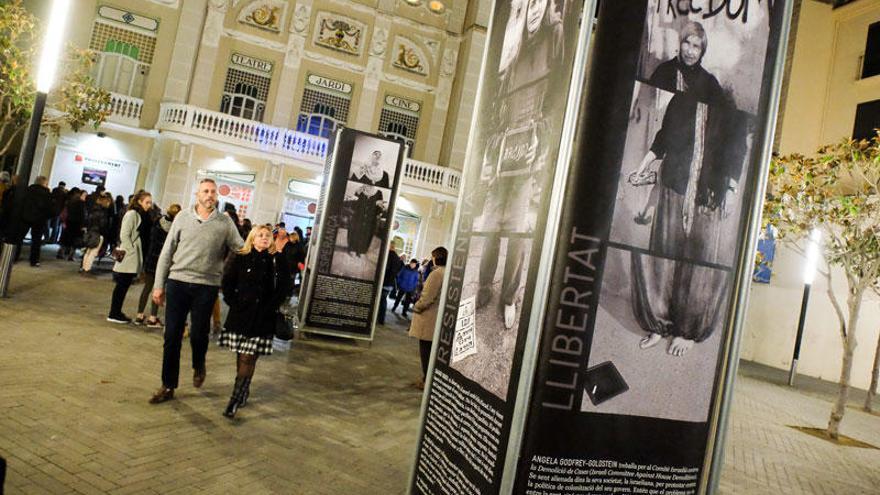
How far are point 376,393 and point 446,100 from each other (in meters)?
20.7

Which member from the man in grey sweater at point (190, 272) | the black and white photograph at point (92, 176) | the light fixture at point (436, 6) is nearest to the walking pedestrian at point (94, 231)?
the man in grey sweater at point (190, 272)

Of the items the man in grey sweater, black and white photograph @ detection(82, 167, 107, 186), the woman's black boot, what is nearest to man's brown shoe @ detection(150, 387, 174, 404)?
the man in grey sweater

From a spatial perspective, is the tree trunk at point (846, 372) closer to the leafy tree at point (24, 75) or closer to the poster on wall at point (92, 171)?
the leafy tree at point (24, 75)

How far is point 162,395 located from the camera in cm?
513

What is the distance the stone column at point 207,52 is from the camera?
878 inches

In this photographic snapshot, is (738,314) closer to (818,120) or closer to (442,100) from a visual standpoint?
(818,120)

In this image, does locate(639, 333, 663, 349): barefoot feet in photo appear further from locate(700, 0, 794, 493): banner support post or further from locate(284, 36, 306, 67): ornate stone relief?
locate(284, 36, 306, 67): ornate stone relief

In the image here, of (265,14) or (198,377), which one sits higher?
(265,14)

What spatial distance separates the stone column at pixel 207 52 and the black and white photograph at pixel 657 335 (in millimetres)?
23466

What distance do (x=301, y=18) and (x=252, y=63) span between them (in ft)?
9.30

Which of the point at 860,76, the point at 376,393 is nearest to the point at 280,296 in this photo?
the point at 376,393

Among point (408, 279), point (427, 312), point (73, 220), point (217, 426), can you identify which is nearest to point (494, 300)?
point (217, 426)

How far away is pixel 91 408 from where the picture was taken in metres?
4.68

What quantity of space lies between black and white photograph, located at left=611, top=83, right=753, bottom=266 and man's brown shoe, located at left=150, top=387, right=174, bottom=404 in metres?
4.63
